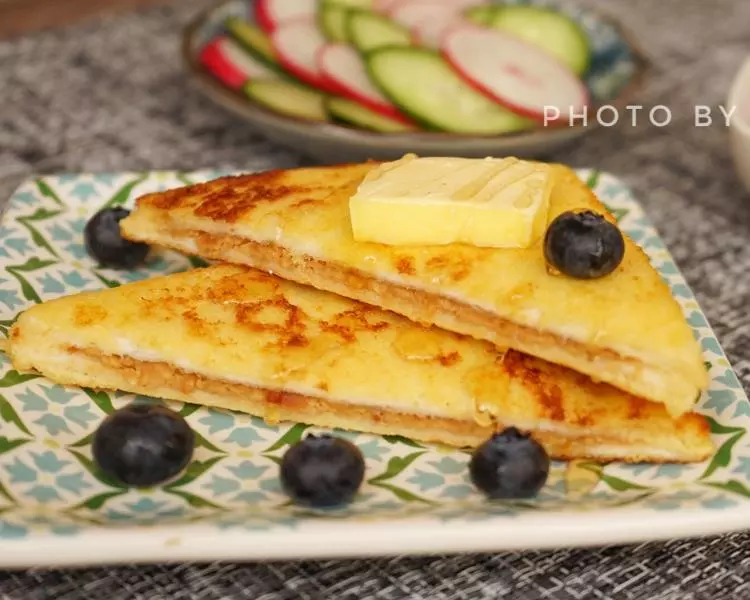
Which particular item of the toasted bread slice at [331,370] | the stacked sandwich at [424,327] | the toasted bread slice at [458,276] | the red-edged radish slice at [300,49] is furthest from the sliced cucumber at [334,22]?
the toasted bread slice at [331,370]

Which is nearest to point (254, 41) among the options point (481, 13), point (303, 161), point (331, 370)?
point (303, 161)

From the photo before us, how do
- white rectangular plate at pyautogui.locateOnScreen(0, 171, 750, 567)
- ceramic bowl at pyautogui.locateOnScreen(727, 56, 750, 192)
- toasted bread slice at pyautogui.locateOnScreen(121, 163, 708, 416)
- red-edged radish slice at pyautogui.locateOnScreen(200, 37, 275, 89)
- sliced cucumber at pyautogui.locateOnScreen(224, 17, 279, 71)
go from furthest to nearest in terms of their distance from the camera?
sliced cucumber at pyautogui.locateOnScreen(224, 17, 279, 71)
red-edged radish slice at pyautogui.locateOnScreen(200, 37, 275, 89)
ceramic bowl at pyautogui.locateOnScreen(727, 56, 750, 192)
toasted bread slice at pyautogui.locateOnScreen(121, 163, 708, 416)
white rectangular plate at pyautogui.locateOnScreen(0, 171, 750, 567)

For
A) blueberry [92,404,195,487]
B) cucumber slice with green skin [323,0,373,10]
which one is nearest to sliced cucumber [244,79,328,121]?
cucumber slice with green skin [323,0,373,10]

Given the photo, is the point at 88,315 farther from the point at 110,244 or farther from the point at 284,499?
the point at 284,499

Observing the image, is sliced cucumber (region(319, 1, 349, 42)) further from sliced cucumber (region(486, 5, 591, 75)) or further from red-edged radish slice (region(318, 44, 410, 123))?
sliced cucumber (region(486, 5, 591, 75))

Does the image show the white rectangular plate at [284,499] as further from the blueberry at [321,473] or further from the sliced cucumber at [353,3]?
the sliced cucumber at [353,3]

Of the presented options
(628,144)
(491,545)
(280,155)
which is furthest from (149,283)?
(628,144)
